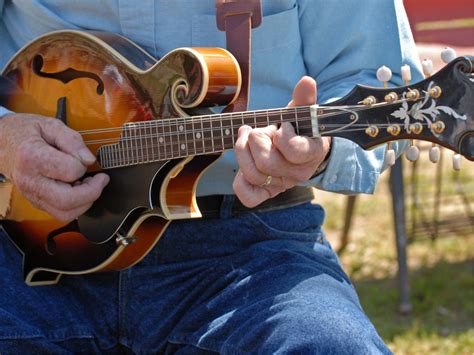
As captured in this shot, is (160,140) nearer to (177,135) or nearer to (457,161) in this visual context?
(177,135)

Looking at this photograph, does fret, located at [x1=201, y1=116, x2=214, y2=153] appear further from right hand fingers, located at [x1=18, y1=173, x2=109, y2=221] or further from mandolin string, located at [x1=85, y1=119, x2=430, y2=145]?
right hand fingers, located at [x1=18, y1=173, x2=109, y2=221]

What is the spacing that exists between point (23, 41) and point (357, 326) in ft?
4.44

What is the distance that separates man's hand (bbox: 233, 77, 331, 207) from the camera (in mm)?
1831

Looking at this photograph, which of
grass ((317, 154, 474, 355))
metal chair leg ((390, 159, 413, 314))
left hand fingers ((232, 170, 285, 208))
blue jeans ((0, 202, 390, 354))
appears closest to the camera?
left hand fingers ((232, 170, 285, 208))

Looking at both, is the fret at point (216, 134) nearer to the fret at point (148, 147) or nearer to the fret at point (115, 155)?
the fret at point (148, 147)

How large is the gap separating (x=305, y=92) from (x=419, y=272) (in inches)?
118

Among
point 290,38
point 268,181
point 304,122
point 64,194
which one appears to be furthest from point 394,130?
point 64,194

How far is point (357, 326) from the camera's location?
193 cm

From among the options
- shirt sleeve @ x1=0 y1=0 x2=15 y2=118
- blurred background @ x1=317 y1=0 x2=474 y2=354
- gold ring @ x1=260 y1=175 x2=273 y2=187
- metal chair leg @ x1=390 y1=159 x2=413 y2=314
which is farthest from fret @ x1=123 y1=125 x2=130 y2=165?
metal chair leg @ x1=390 y1=159 x2=413 y2=314

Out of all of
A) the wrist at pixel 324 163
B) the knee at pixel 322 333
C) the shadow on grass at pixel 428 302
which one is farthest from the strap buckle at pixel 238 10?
the shadow on grass at pixel 428 302

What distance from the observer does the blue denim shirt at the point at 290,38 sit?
2260mm

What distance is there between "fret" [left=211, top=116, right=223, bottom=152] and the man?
0.80 ft

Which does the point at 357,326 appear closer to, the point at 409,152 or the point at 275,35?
the point at 409,152

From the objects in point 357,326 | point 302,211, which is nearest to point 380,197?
point 302,211
